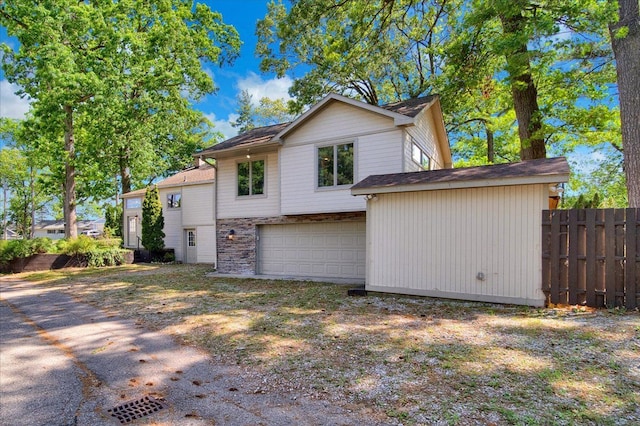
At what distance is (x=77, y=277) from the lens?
13328 millimetres

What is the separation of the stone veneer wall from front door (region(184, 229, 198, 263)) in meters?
6.89

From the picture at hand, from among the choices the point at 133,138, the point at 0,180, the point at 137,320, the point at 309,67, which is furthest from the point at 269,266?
the point at 0,180

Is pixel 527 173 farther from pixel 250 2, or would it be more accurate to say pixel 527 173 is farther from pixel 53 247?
pixel 53 247

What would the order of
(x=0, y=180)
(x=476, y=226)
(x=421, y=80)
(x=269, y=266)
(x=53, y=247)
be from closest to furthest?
(x=476, y=226)
(x=269, y=266)
(x=53, y=247)
(x=421, y=80)
(x=0, y=180)

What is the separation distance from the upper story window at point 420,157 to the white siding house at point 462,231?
2770 millimetres

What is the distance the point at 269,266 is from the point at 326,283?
2.93 metres

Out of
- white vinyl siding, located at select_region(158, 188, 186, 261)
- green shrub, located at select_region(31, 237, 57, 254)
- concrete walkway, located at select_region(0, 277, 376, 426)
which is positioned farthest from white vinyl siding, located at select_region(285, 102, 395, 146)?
green shrub, located at select_region(31, 237, 57, 254)

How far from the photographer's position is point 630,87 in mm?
A: 8672

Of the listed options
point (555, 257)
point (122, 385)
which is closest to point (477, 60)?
point (555, 257)

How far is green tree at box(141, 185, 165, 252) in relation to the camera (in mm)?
19656

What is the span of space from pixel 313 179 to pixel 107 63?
13356 millimetres

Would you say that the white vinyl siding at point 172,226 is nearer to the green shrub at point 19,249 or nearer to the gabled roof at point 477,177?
the green shrub at point 19,249

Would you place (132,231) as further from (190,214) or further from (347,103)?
(347,103)

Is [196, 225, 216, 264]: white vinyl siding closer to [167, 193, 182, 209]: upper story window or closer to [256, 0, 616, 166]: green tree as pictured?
[167, 193, 182, 209]: upper story window
